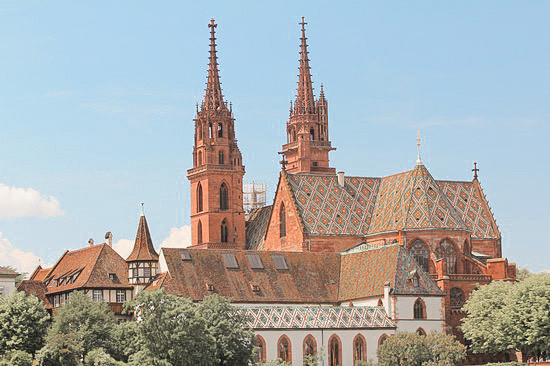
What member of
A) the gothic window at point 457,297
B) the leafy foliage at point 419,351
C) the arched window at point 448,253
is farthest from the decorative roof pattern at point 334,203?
the leafy foliage at point 419,351

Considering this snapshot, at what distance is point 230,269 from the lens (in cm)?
11406

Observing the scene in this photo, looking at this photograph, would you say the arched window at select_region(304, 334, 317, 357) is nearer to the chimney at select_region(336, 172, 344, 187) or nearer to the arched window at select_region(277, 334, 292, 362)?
the arched window at select_region(277, 334, 292, 362)

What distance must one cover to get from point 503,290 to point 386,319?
11166 millimetres

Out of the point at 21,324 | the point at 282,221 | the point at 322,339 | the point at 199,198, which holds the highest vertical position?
the point at 199,198

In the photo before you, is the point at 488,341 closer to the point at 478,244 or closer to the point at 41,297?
the point at 478,244

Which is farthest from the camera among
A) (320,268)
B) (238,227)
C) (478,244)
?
(238,227)

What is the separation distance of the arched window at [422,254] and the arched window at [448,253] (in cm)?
96

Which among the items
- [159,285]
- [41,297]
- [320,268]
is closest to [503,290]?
[320,268]

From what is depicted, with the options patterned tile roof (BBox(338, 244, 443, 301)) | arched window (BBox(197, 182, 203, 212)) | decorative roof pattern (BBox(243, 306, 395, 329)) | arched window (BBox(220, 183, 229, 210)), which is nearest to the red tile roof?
decorative roof pattern (BBox(243, 306, 395, 329))

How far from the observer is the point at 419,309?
112 m

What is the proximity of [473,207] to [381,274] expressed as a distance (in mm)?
23467

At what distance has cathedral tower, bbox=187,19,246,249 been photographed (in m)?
150

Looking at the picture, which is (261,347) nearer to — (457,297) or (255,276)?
(255,276)

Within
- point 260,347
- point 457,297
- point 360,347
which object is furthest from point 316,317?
point 457,297
